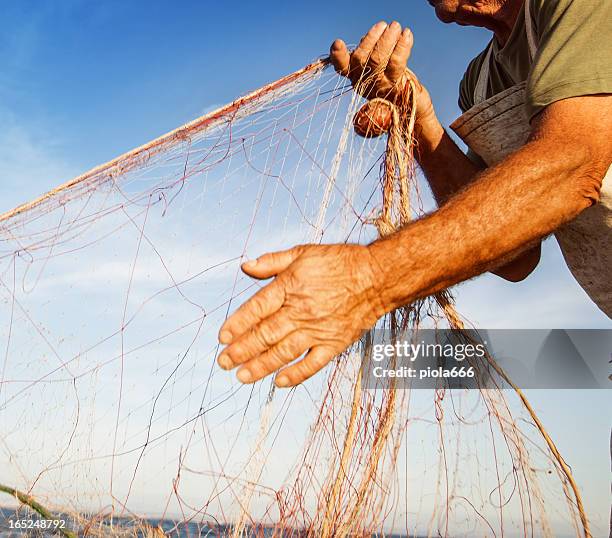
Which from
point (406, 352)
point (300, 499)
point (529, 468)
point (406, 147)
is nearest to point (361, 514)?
point (300, 499)

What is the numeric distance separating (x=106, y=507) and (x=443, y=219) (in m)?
2.42

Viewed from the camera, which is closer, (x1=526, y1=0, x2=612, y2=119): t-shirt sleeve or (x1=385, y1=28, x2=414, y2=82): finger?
(x1=526, y1=0, x2=612, y2=119): t-shirt sleeve

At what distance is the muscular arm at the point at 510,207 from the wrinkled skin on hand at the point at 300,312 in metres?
0.07

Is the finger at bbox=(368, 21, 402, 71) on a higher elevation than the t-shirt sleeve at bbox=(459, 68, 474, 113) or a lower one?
lower

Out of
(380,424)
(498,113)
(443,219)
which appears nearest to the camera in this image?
(443,219)

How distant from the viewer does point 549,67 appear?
160cm

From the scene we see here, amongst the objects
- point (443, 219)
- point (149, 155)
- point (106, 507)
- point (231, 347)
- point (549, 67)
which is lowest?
point (106, 507)

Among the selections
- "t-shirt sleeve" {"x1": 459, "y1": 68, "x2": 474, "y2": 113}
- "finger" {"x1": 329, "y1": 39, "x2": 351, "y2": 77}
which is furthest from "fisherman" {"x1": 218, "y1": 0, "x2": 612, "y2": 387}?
"t-shirt sleeve" {"x1": 459, "y1": 68, "x2": 474, "y2": 113}

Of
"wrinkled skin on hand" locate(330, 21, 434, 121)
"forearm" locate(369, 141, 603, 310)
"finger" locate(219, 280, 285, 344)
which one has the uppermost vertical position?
"wrinkled skin on hand" locate(330, 21, 434, 121)

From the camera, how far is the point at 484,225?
136 centimetres

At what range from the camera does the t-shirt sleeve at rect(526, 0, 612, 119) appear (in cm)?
154

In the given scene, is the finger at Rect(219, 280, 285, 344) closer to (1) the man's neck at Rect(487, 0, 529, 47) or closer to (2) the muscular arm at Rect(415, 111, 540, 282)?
(2) the muscular arm at Rect(415, 111, 540, 282)

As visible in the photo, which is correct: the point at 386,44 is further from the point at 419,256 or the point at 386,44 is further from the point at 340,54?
the point at 419,256

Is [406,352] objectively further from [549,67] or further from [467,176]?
[549,67]
